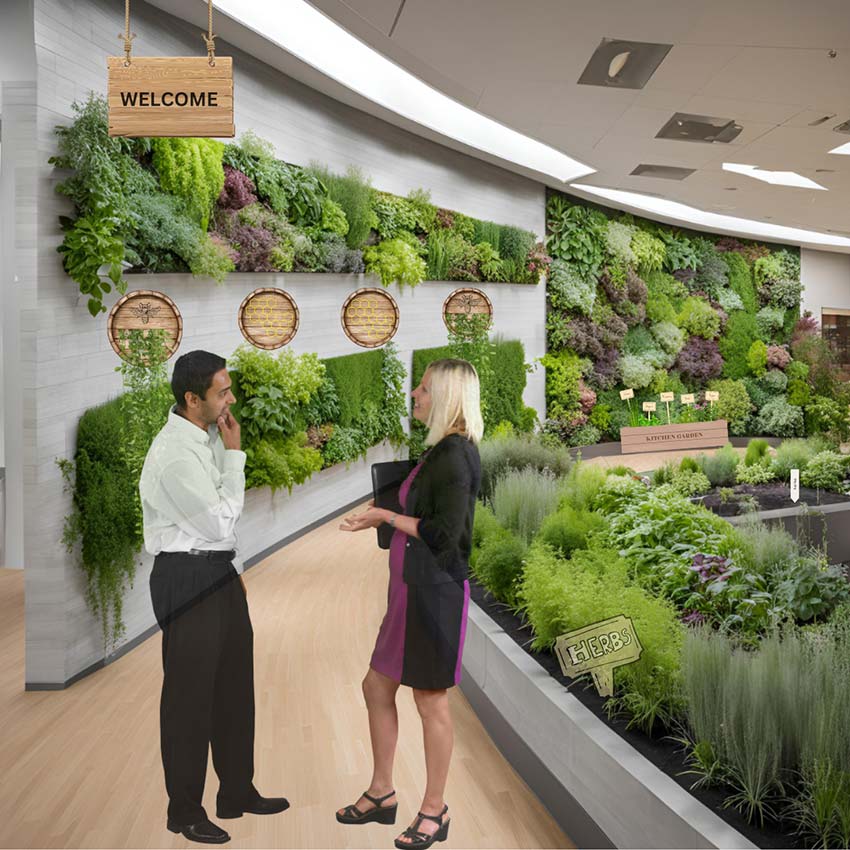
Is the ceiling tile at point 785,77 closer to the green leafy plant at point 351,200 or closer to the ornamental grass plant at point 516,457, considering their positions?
the ornamental grass plant at point 516,457

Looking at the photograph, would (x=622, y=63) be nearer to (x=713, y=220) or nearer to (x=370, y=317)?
(x=370, y=317)

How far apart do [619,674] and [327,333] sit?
11.6 ft

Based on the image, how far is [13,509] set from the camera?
22.2 feet

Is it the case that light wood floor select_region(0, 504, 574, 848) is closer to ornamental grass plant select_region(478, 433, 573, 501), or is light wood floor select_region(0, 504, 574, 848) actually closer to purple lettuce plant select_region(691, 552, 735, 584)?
purple lettuce plant select_region(691, 552, 735, 584)

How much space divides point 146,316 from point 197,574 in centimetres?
164

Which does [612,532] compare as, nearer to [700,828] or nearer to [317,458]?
[317,458]

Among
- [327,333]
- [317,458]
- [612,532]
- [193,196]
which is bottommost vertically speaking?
[612,532]

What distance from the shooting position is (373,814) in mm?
2492

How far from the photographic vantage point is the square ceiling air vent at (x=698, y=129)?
688 centimetres

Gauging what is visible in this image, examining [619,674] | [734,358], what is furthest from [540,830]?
[734,358]

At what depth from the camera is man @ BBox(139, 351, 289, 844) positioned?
2.23 meters

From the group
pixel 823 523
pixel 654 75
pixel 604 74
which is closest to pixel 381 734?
pixel 654 75

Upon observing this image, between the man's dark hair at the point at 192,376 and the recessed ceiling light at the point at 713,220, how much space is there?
10.1 metres

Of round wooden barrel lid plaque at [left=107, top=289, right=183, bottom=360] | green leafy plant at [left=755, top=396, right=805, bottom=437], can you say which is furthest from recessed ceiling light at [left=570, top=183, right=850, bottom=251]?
round wooden barrel lid plaque at [left=107, top=289, right=183, bottom=360]
